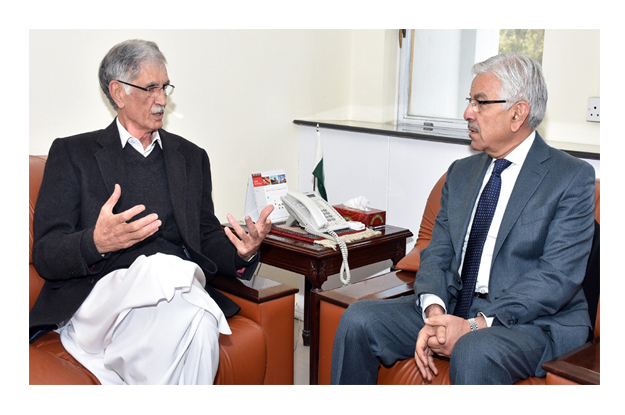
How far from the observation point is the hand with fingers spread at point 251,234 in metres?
2.04

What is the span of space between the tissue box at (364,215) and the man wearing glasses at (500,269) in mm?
772

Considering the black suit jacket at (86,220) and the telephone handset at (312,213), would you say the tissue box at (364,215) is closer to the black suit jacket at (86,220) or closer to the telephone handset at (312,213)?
the telephone handset at (312,213)

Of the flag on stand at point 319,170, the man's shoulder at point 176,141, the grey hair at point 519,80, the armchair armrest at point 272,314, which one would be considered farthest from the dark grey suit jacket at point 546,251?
the flag on stand at point 319,170

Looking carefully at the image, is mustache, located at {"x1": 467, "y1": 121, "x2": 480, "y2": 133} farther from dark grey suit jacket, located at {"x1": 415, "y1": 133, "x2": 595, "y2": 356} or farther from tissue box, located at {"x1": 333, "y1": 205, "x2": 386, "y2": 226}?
tissue box, located at {"x1": 333, "y1": 205, "x2": 386, "y2": 226}

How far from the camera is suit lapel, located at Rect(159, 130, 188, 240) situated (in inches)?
84.3

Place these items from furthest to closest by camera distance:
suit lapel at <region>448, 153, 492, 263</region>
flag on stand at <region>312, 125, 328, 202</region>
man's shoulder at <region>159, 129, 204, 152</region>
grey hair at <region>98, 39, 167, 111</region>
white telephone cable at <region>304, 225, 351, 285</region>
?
1. flag on stand at <region>312, 125, 328, 202</region>
2. white telephone cable at <region>304, 225, 351, 285</region>
3. man's shoulder at <region>159, 129, 204, 152</region>
4. grey hair at <region>98, 39, 167, 111</region>
5. suit lapel at <region>448, 153, 492, 263</region>

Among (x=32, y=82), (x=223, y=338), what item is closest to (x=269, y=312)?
(x=223, y=338)

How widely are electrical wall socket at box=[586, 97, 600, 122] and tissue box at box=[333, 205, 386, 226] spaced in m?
1.04

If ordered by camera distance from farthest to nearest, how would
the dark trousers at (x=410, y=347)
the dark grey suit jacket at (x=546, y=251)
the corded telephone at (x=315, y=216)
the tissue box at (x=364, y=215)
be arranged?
the tissue box at (x=364, y=215), the corded telephone at (x=315, y=216), the dark grey suit jacket at (x=546, y=251), the dark trousers at (x=410, y=347)

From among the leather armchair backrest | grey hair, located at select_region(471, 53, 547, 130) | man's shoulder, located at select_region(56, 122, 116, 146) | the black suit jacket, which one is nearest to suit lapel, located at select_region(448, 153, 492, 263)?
grey hair, located at select_region(471, 53, 547, 130)

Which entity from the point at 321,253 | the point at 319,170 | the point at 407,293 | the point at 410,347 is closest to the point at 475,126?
the point at 407,293

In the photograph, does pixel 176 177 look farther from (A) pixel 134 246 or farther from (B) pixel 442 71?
(B) pixel 442 71

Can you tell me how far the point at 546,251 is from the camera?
178 centimetres
